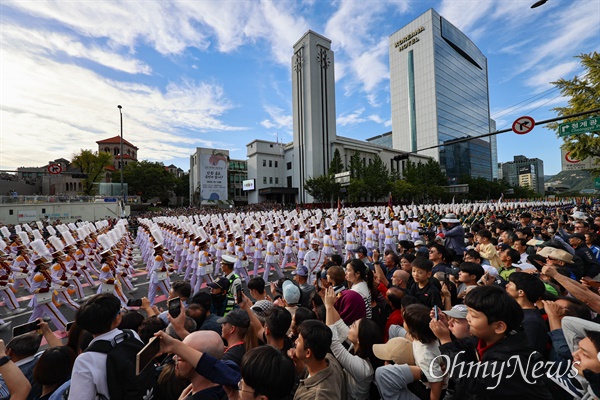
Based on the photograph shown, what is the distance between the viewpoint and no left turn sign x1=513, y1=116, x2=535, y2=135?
8.19 meters

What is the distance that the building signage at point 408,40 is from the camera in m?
73.3

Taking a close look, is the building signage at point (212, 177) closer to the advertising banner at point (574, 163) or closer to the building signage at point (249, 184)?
the building signage at point (249, 184)

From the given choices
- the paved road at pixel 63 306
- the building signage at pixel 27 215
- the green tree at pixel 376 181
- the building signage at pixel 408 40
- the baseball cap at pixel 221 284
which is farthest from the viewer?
the building signage at pixel 408 40

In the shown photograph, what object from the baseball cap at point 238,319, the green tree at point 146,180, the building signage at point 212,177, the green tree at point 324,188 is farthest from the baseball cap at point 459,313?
the green tree at point 146,180

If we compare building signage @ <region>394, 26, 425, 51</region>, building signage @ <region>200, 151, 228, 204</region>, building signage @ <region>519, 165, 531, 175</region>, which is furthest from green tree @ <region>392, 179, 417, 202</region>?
building signage @ <region>519, 165, 531, 175</region>

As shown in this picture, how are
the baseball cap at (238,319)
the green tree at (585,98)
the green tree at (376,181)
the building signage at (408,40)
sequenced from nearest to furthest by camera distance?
1. the baseball cap at (238,319)
2. the green tree at (585,98)
3. the green tree at (376,181)
4. the building signage at (408,40)

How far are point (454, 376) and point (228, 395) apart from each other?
56.3 inches

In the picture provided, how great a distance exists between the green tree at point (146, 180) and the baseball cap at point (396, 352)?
171ft

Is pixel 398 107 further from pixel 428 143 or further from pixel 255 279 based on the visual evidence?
pixel 255 279

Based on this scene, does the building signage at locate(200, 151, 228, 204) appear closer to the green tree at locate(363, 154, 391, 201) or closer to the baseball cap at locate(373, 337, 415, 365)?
the green tree at locate(363, 154, 391, 201)

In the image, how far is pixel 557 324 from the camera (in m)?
2.05

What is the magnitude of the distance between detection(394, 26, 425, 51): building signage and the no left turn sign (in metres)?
80.2

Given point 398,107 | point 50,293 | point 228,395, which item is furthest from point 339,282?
point 398,107

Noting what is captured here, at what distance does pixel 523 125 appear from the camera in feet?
27.5
